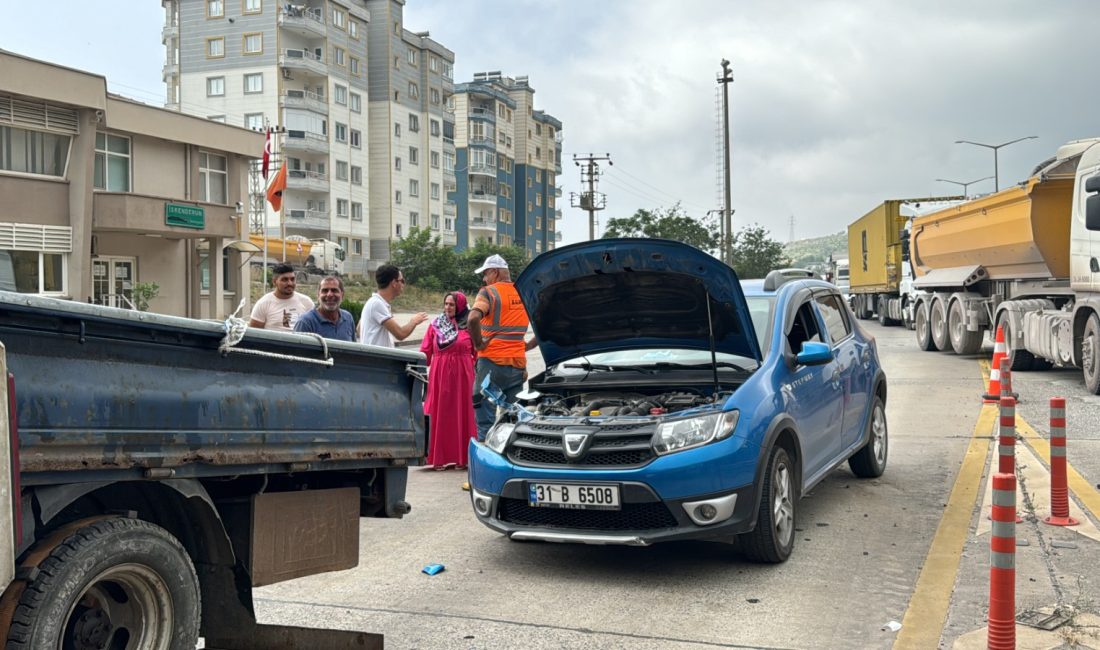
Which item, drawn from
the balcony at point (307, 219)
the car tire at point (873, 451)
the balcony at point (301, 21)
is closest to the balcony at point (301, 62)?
the balcony at point (301, 21)

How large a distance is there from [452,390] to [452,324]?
0.60 meters

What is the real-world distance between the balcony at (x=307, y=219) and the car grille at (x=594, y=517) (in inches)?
2522

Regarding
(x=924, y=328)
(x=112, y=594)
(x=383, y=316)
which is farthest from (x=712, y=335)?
(x=924, y=328)

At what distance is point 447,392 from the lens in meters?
9.59

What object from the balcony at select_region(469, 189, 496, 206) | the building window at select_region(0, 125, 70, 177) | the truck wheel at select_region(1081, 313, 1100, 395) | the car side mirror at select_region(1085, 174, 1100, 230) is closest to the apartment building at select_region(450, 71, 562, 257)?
the balcony at select_region(469, 189, 496, 206)

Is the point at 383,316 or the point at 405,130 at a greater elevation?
the point at 405,130

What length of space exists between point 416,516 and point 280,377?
12.6 ft

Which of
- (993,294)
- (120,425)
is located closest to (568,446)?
(120,425)

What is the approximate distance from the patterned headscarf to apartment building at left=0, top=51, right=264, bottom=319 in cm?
1960

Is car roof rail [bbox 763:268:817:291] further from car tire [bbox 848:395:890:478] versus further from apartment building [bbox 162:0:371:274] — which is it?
apartment building [bbox 162:0:371:274]

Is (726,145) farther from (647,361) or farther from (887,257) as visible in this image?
(647,361)

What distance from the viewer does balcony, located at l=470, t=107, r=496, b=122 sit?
96.6m

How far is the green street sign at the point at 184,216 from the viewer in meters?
33.6

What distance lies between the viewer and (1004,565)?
4.25 m
